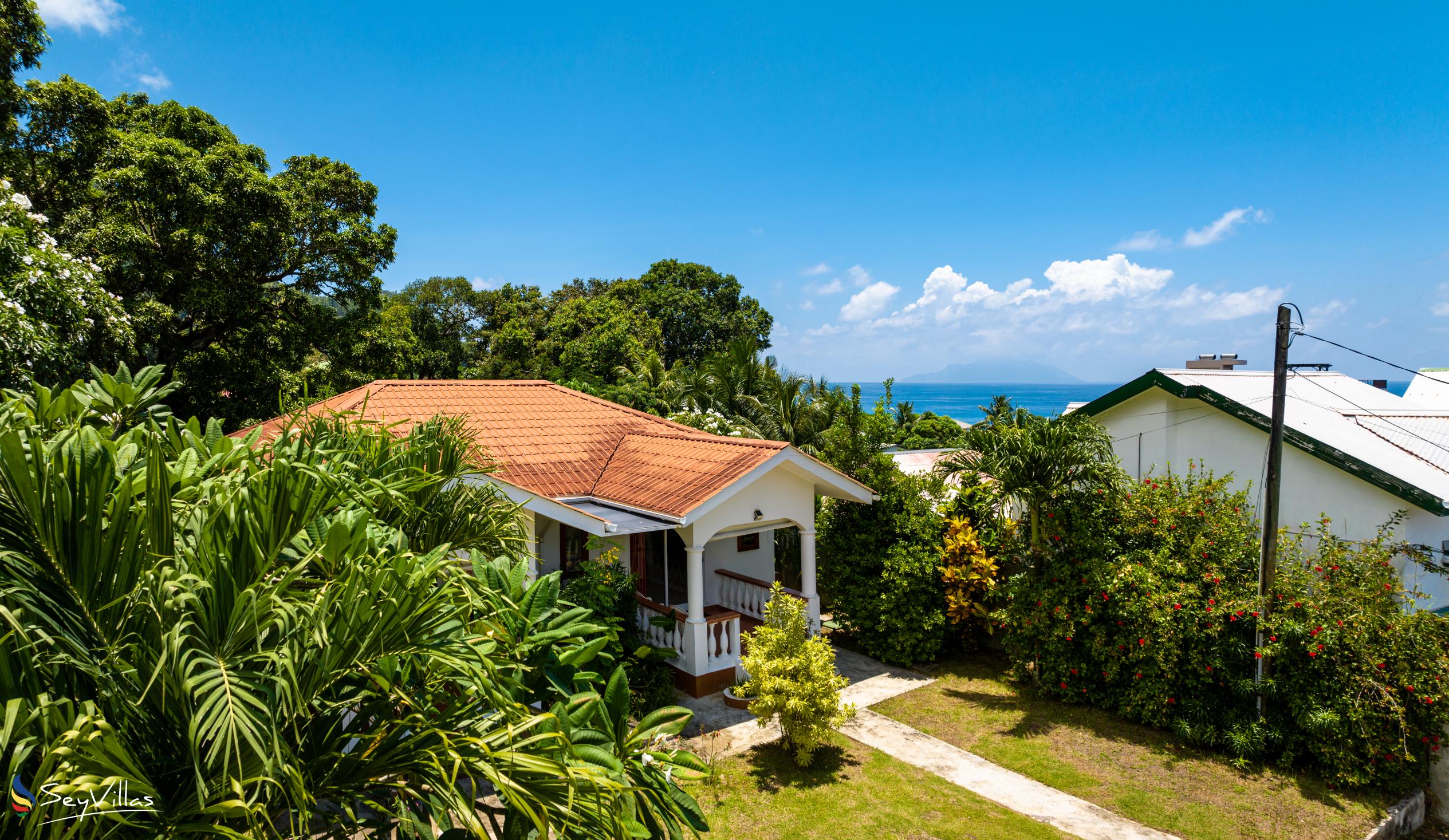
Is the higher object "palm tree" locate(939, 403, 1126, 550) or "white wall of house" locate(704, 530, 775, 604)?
"palm tree" locate(939, 403, 1126, 550)

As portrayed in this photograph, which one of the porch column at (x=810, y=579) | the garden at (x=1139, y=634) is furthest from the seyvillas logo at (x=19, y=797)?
the porch column at (x=810, y=579)

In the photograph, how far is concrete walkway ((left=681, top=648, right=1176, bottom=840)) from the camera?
27.9 ft

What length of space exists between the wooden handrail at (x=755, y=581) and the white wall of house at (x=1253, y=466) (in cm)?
675

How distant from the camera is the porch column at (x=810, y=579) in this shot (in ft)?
42.9

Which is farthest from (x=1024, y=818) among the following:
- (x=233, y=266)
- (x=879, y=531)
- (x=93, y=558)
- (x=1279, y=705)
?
(x=233, y=266)

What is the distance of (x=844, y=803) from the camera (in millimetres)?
8867

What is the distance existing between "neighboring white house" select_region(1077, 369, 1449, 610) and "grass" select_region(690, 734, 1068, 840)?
25.3 feet

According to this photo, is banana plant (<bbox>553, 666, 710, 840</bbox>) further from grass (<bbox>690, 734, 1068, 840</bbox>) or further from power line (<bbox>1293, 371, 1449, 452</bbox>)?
power line (<bbox>1293, 371, 1449, 452</bbox>)

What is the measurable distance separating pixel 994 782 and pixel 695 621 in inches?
186

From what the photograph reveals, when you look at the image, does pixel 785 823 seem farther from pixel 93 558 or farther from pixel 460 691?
pixel 93 558

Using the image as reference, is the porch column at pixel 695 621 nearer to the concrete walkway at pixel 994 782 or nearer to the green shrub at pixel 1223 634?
the concrete walkway at pixel 994 782

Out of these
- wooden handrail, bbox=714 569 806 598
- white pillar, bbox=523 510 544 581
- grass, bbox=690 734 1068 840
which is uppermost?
white pillar, bbox=523 510 544 581

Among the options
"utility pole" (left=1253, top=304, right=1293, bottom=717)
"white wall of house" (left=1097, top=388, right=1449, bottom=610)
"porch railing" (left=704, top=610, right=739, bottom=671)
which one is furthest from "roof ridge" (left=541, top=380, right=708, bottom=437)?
"utility pole" (left=1253, top=304, right=1293, bottom=717)

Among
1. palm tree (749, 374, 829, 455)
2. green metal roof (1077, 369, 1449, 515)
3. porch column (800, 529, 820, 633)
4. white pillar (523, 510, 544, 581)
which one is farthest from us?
palm tree (749, 374, 829, 455)
